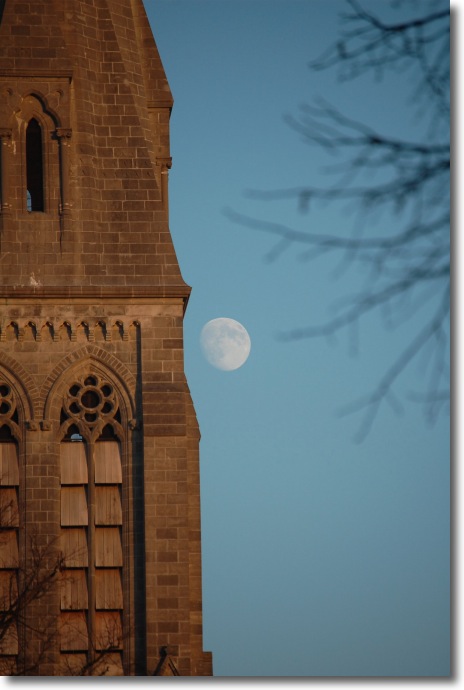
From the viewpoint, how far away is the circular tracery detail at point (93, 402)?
41.3m

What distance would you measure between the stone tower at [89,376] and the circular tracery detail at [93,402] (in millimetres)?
30

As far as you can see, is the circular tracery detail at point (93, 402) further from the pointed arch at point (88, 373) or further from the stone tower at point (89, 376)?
the pointed arch at point (88, 373)

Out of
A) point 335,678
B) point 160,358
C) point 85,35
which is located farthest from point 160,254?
point 335,678

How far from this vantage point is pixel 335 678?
20000 millimetres

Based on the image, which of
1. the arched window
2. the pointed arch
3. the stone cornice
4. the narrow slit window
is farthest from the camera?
the narrow slit window

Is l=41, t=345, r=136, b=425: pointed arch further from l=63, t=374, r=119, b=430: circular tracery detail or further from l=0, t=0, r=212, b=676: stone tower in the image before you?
l=63, t=374, r=119, b=430: circular tracery detail

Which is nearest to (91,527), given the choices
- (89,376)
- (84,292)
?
(89,376)

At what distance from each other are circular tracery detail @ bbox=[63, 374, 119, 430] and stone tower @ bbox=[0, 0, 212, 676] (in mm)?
30

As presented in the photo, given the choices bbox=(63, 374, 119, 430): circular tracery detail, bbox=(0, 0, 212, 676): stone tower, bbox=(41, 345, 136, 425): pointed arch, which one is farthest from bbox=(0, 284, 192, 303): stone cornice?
bbox=(63, 374, 119, 430): circular tracery detail

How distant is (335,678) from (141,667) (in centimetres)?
1978

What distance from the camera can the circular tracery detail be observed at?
41.3 metres

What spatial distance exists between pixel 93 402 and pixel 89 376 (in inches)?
21.7

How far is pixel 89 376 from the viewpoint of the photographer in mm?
41562

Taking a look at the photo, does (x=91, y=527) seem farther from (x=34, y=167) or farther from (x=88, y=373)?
(x=34, y=167)
